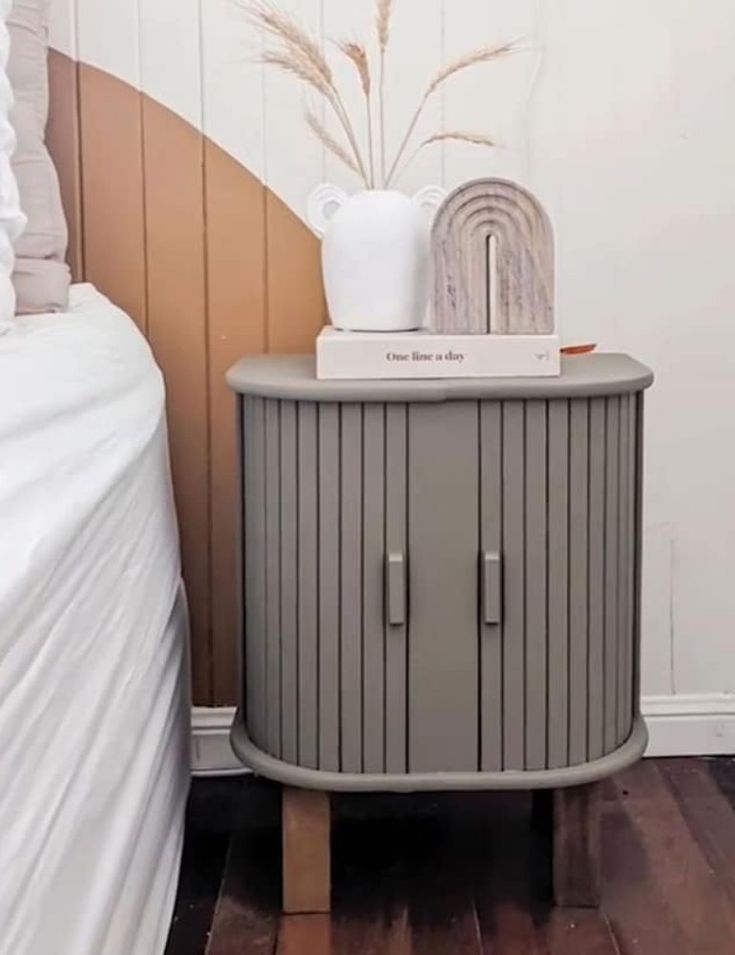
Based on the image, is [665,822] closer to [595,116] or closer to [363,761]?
[363,761]

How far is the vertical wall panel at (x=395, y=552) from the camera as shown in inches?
54.4

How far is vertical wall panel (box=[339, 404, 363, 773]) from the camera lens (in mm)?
1385

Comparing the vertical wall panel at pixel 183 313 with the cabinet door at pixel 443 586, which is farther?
the vertical wall panel at pixel 183 313

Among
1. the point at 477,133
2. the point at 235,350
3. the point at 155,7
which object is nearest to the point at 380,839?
the point at 235,350

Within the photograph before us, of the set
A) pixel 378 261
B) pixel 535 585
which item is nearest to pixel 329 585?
pixel 535 585

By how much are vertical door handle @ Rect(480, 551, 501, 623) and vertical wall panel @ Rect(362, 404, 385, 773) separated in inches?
4.4

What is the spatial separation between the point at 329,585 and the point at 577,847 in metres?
0.43

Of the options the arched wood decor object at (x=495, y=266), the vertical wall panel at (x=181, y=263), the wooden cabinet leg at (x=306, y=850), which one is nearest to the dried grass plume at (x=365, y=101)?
the vertical wall panel at (x=181, y=263)

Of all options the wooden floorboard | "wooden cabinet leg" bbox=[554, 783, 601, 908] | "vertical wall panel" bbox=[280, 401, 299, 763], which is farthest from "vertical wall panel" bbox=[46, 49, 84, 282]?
the wooden floorboard

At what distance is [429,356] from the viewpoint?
1.38 m

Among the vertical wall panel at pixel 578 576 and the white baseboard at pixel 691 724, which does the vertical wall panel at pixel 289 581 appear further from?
the white baseboard at pixel 691 724

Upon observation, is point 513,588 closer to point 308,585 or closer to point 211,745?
point 308,585

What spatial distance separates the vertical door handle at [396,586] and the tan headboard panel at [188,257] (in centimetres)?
45

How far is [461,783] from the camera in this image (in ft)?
4.66
